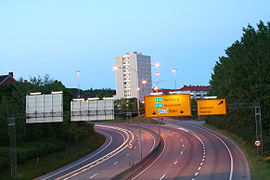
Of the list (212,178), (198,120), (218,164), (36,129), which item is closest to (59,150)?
(36,129)

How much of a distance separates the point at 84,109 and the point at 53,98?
4.17m

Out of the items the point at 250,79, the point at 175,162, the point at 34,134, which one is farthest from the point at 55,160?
the point at 250,79

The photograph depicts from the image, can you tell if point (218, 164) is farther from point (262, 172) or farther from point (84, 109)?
point (84, 109)

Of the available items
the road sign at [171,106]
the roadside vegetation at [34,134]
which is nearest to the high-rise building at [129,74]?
the roadside vegetation at [34,134]

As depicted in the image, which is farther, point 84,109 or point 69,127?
point 69,127

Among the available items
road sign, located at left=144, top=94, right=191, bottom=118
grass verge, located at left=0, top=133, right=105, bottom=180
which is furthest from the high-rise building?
road sign, located at left=144, top=94, right=191, bottom=118

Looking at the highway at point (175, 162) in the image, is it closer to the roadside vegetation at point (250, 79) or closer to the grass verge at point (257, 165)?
the grass verge at point (257, 165)

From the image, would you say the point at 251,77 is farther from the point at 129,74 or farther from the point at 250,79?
the point at 129,74

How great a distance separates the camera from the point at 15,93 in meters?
61.6

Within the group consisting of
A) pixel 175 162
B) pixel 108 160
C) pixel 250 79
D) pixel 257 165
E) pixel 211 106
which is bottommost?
pixel 108 160

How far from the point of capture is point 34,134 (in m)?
60.5

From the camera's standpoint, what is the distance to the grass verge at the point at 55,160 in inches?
1766

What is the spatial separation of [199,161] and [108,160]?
16855 mm

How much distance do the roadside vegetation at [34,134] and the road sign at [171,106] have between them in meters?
16.4
